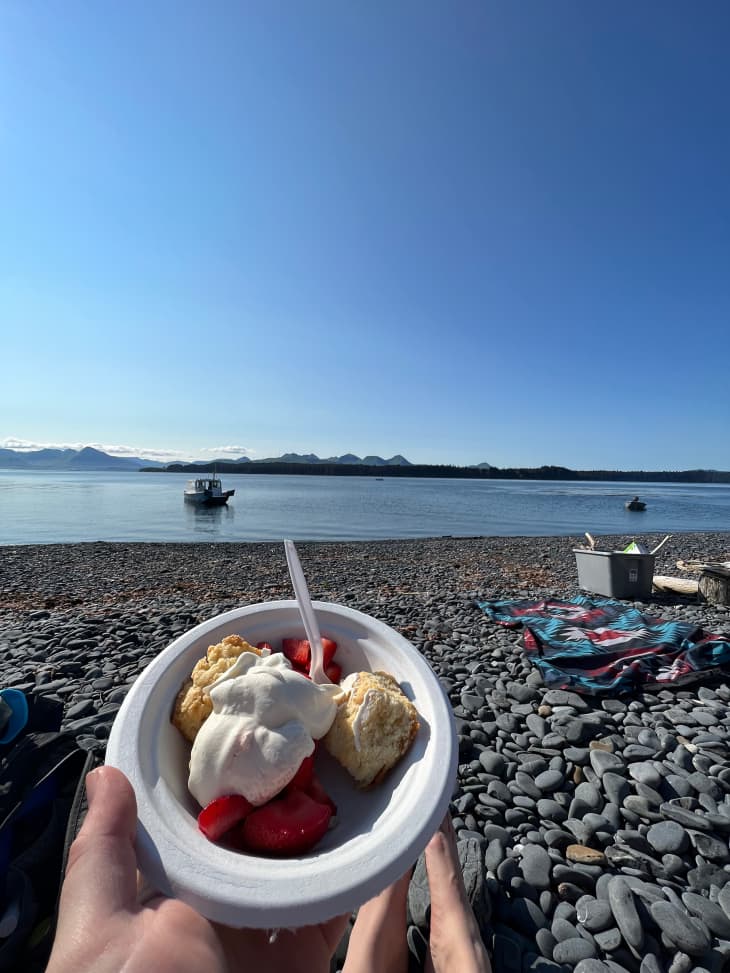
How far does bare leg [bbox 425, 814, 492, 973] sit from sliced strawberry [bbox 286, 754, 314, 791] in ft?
2.00

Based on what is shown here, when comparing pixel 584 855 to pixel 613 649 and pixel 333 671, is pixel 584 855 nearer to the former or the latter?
pixel 333 671

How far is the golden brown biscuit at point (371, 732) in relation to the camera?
1.18m

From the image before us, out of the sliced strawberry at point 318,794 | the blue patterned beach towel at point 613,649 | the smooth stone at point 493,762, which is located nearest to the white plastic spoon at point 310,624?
the sliced strawberry at point 318,794

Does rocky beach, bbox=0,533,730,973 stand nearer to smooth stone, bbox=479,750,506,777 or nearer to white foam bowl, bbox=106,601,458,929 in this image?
smooth stone, bbox=479,750,506,777

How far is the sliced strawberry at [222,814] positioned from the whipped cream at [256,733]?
16 mm

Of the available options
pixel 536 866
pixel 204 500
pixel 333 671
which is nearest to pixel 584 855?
pixel 536 866

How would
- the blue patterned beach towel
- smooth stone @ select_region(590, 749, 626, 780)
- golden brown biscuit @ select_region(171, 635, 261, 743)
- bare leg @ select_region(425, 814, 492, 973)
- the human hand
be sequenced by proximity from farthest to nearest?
the blue patterned beach towel < smooth stone @ select_region(590, 749, 626, 780) < bare leg @ select_region(425, 814, 492, 973) < golden brown biscuit @ select_region(171, 635, 261, 743) < the human hand

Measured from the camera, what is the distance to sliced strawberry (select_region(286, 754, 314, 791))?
1.09m

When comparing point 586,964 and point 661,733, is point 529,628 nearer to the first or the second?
point 661,733

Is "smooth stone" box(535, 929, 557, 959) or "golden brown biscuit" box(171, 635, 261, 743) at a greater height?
"golden brown biscuit" box(171, 635, 261, 743)

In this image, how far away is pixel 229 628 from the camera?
1569 mm

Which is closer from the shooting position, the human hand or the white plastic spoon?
the human hand

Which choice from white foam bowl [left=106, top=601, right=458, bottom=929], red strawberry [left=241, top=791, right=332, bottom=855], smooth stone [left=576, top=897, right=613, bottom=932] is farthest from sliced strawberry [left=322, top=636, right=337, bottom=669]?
smooth stone [left=576, top=897, right=613, bottom=932]

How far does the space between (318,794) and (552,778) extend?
1802 mm
